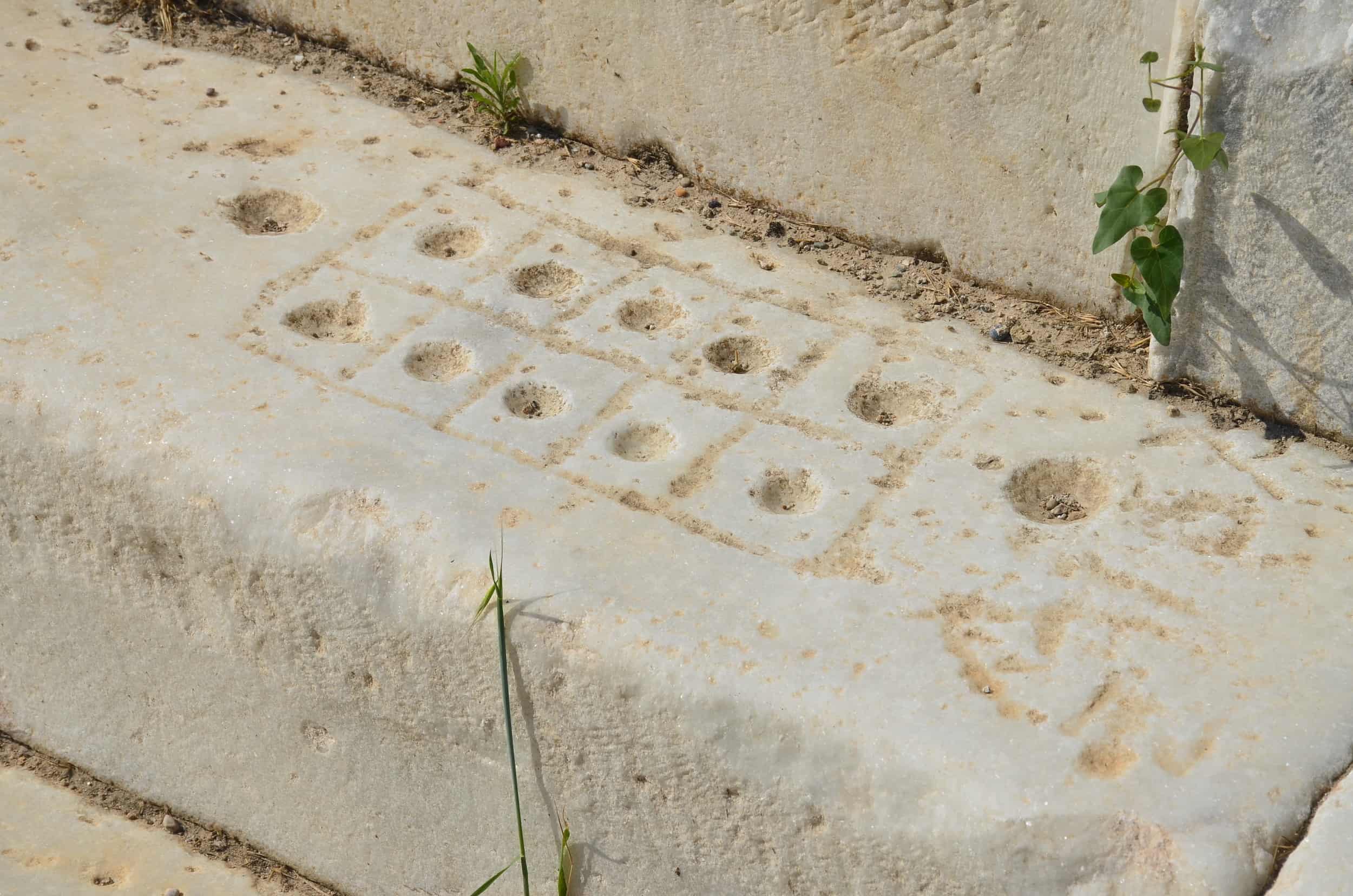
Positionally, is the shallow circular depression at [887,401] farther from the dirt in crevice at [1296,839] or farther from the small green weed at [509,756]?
the dirt in crevice at [1296,839]

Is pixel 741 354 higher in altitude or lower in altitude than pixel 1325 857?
lower

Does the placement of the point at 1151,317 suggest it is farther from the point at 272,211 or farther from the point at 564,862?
the point at 272,211

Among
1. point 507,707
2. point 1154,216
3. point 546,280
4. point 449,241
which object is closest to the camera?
point 507,707

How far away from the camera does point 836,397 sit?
2973 millimetres

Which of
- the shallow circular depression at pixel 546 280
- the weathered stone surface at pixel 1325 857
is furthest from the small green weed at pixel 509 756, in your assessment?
the weathered stone surface at pixel 1325 857

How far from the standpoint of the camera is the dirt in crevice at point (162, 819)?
309 cm

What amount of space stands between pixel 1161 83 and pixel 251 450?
1.77 meters

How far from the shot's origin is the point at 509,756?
262 cm

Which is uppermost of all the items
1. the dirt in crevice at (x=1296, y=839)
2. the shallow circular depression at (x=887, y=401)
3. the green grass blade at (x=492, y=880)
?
the dirt in crevice at (x=1296, y=839)

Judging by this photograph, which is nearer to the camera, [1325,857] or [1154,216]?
[1325,857]

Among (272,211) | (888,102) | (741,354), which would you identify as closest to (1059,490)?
(741,354)

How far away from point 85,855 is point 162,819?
0.54 ft

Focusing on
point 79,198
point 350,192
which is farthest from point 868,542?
point 79,198

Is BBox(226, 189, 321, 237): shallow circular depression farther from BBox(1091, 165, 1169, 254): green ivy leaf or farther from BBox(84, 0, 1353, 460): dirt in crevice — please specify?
BBox(1091, 165, 1169, 254): green ivy leaf
